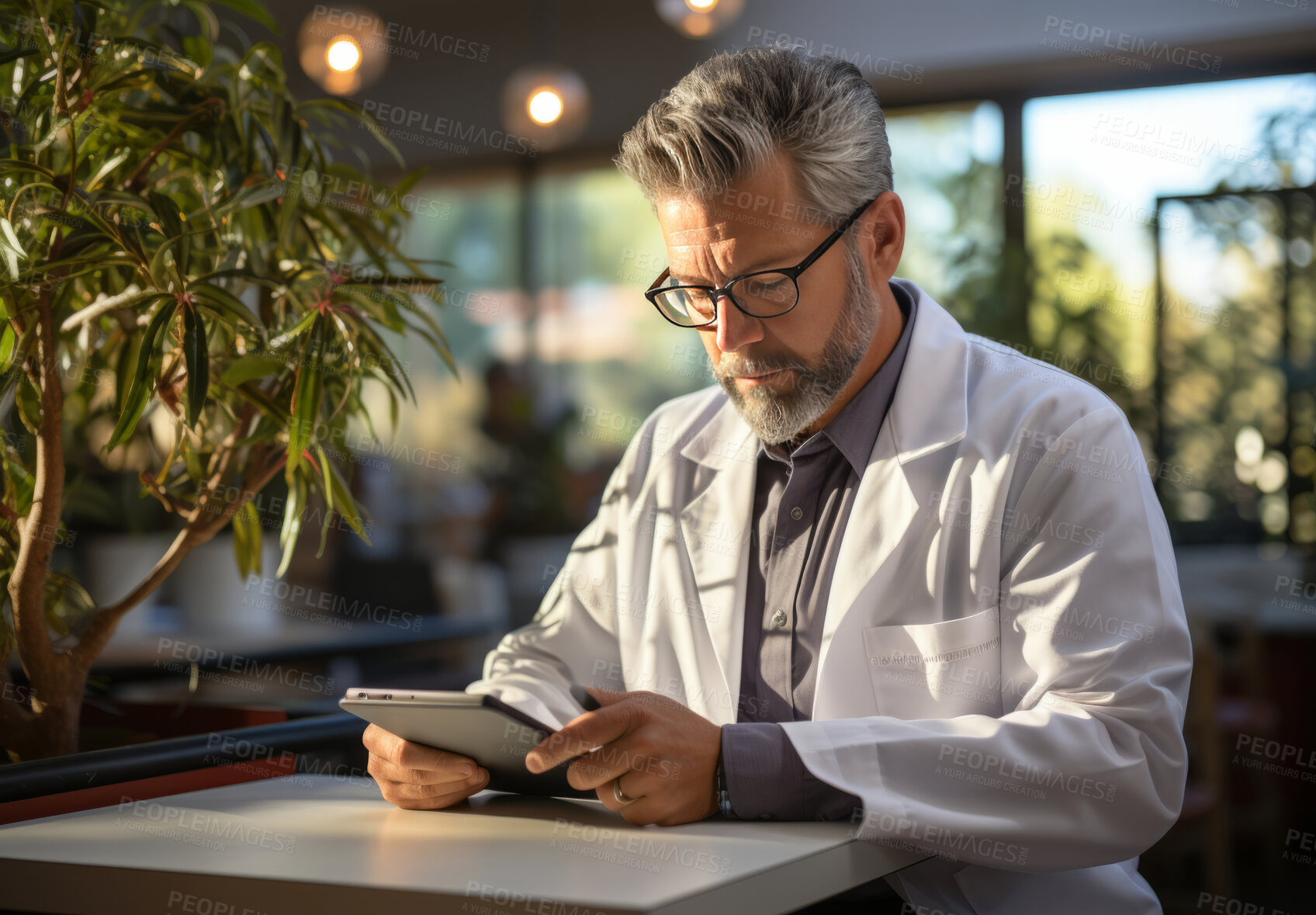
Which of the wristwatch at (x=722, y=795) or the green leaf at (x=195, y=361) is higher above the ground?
the green leaf at (x=195, y=361)

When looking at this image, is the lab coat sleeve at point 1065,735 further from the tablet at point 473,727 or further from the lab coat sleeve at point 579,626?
A: the lab coat sleeve at point 579,626

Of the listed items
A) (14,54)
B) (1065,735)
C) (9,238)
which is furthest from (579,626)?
(14,54)

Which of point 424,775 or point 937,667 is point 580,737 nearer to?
point 424,775

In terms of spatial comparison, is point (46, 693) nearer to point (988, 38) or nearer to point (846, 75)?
point (846, 75)

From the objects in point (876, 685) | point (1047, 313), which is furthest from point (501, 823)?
point (1047, 313)

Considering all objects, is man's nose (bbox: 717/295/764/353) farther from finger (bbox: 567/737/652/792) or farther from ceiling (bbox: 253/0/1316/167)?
ceiling (bbox: 253/0/1316/167)

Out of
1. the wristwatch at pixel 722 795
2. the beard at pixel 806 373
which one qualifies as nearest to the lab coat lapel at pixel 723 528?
the beard at pixel 806 373

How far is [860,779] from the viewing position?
101 centimetres

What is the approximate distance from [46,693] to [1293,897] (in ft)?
11.9

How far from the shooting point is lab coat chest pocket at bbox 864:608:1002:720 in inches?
50.2

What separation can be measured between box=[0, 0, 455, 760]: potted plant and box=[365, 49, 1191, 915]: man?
40cm

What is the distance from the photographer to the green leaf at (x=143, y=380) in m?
1.19

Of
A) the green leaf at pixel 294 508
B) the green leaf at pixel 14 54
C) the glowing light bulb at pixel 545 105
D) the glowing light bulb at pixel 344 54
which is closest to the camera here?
the green leaf at pixel 14 54

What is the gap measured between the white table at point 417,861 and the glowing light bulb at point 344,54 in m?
2.80
